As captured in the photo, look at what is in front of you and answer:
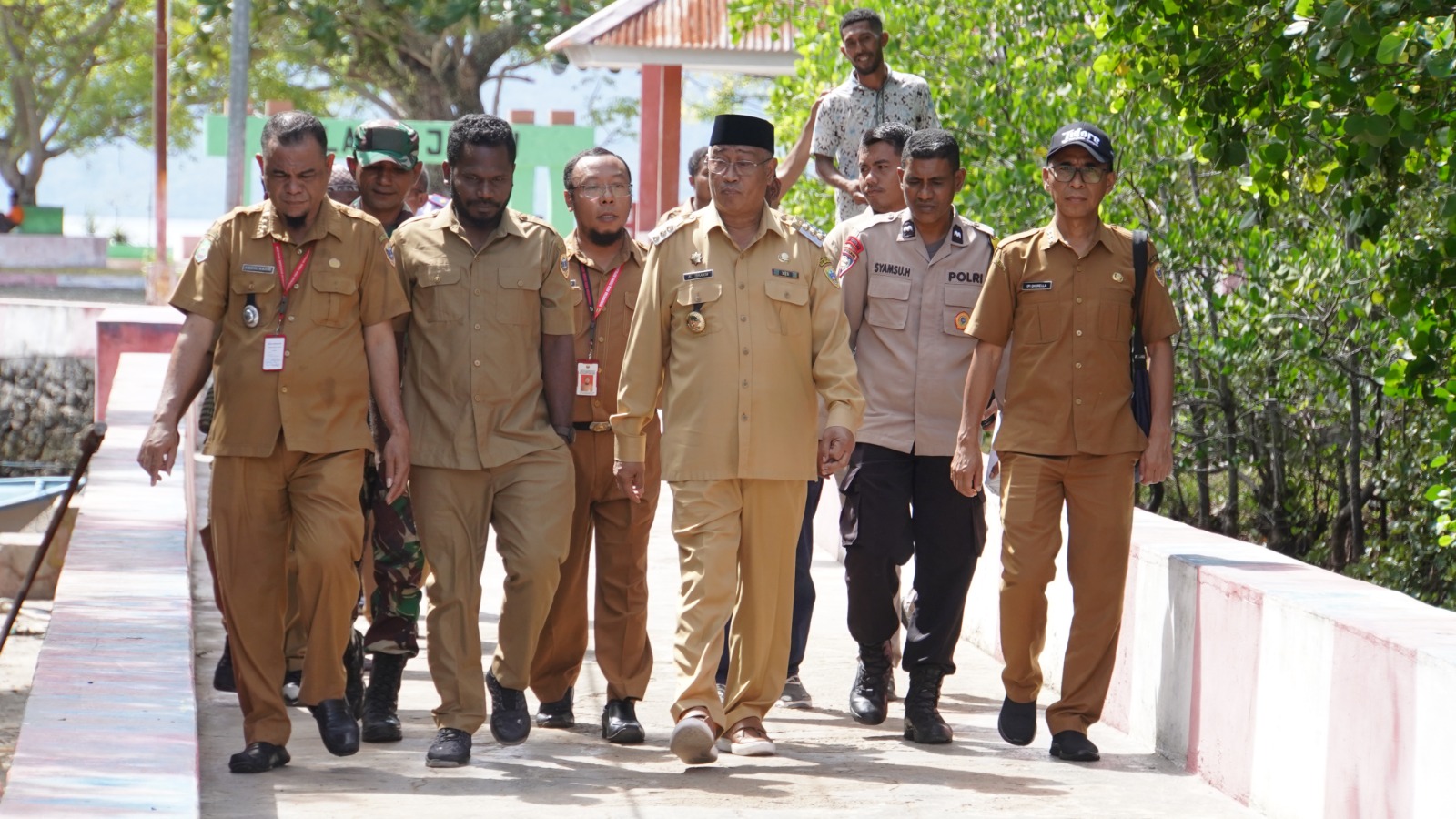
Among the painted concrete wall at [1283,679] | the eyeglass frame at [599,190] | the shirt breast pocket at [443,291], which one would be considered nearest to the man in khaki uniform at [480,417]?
the shirt breast pocket at [443,291]

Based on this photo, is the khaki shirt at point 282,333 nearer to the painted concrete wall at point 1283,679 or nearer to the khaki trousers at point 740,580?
the khaki trousers at point 740,580

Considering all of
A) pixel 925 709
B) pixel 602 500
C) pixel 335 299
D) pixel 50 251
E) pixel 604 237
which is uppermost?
pixel 50 251

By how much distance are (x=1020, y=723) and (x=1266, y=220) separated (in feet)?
6.95

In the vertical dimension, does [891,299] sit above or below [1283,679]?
above

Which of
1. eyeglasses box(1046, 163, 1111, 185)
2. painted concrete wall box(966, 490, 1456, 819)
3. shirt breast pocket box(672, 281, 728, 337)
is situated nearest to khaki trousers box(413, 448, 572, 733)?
shirt breast pocket box(672, 281, 728, 337)

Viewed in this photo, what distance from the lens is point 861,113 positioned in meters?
9.09

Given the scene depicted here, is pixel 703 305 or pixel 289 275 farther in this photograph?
pixel 703 305

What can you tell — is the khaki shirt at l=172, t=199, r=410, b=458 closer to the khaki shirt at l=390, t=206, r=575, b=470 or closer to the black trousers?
the khaki shirt at l=390, t=206, r=575, b=470

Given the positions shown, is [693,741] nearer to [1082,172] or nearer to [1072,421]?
[1072,421]

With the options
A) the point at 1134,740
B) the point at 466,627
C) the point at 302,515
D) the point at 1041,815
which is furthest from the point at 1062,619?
the point at 302,515

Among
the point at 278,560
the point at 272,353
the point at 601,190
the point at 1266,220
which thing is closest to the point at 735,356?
the point at 601,190

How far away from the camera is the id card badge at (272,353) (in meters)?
5.95

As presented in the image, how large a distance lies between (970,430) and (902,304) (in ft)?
1.99

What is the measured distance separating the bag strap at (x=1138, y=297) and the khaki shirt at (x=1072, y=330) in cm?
2
